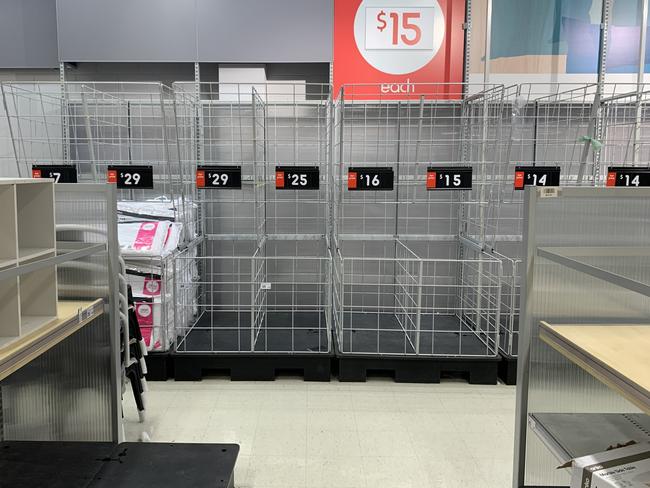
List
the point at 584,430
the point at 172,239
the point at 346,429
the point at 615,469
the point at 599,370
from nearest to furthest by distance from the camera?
the point at 615,469
the point at 599,370
the point at 584,430
the point at 346,429
the point at 172,239

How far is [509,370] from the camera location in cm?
350

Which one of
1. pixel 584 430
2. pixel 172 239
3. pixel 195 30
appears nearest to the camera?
pixel 584 430

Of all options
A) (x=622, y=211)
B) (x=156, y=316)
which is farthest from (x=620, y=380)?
(x=156, y=316)

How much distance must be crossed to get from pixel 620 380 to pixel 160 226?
10.2 feet

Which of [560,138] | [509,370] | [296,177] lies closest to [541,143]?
[560,138]

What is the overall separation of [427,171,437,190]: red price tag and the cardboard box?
2.43 metres

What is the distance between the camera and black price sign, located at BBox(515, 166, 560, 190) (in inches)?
146

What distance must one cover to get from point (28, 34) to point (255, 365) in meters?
3.25

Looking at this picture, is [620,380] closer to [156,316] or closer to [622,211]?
[622,211]

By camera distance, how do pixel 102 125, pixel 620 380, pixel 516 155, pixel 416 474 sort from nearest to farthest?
pixel 620 380, pixel 416 474, pixel 102 125, pixel 516 155

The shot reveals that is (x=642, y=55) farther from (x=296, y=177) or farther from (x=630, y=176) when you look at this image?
(x=296, y=177)

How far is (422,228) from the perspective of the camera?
15.3 ft

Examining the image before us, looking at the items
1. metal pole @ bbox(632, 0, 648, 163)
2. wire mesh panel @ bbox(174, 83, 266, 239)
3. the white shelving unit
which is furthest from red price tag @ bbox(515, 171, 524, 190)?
the white shelving unit

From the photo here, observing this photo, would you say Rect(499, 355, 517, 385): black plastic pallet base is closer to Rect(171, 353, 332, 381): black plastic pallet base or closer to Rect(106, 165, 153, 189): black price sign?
Rect(171, 353, 332, 381): black plastic pallet base
